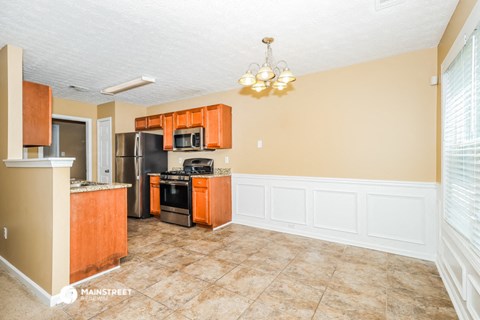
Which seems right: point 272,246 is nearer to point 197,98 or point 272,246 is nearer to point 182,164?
point 182,164

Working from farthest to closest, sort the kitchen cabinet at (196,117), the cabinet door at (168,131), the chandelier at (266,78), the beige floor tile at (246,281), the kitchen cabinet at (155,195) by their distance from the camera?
the cabinet door at (168,131), the kitchen cabinet at (155,195), the kitchen cabinet at (196,117), the chandelier at (266,78), the beige floor tile at (246,281)

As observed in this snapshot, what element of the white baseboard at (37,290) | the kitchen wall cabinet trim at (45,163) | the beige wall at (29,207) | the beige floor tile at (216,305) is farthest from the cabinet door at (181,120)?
the beige floor tile at (216,305)

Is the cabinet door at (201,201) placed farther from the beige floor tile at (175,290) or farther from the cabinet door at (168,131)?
the beige floor tile at (175,290)

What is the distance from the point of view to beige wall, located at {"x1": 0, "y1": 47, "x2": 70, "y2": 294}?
77.7 inches

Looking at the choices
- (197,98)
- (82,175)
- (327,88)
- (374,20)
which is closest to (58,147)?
(82,175)

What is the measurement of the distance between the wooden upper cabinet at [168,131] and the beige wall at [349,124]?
4.60ft

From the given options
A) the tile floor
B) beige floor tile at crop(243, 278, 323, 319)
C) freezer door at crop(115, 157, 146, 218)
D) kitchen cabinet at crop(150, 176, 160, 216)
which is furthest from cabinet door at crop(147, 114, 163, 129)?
beige floor tile at crop(243, 278, 323, 319)

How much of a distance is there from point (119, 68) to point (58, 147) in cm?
412

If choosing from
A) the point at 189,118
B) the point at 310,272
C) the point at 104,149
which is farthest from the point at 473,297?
the point at 104,149

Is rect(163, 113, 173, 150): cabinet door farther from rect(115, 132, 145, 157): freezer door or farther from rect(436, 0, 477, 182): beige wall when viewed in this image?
rect(436, 0, 477, 182): beige wall

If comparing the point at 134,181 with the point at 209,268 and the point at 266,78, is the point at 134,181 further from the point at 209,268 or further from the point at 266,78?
the point at 266,78

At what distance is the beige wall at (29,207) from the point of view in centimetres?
197

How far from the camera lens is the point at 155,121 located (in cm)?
516

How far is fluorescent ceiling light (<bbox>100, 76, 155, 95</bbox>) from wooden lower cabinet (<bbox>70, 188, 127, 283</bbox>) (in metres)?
1.99
